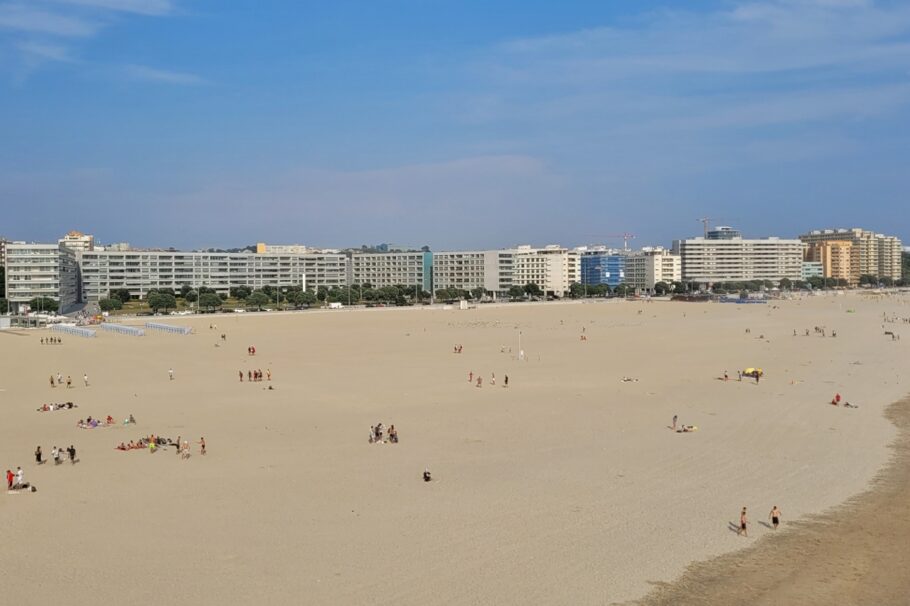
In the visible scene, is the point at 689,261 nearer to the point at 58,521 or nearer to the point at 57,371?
the point at 57,371

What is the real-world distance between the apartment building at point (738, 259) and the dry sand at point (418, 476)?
386ft

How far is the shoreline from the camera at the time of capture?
9.91 meters

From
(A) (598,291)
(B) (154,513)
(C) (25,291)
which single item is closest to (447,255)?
(A) (598,291)

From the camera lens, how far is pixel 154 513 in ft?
43.2

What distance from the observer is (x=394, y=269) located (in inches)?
5192

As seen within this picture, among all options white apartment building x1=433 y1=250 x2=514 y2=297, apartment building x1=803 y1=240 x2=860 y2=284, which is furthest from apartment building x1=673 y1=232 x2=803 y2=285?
white apartment building x1=433 y1=250 x2=514 y2=297

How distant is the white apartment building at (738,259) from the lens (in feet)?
488

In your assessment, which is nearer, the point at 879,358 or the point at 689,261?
the point at 879,358

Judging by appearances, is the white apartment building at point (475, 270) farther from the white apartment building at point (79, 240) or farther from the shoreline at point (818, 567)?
the shoreline at point (818, 567)

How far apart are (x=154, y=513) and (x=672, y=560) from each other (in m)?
7.91

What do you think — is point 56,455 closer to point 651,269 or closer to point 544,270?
point 544,270

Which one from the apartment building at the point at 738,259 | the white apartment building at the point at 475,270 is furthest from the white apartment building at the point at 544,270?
the apartment building at the point at 738,259

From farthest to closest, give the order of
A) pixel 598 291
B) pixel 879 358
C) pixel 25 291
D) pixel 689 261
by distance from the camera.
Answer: pixel 689 261 < pixel 598 291 < pixel 25 291 < pixel 879 358

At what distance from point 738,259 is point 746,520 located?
146m
